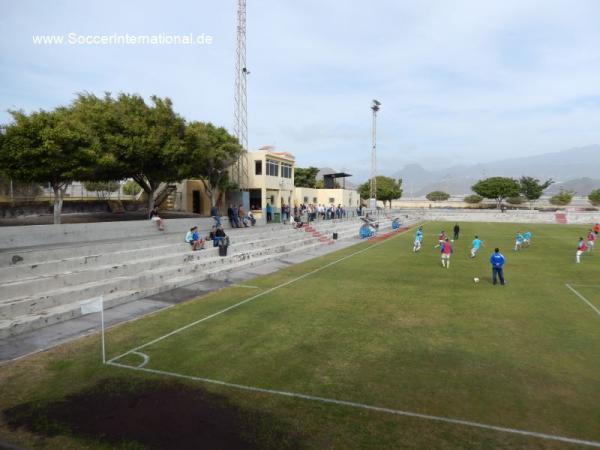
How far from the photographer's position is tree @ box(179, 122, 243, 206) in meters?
30.2

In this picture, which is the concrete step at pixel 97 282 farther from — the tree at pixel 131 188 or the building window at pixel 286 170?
the tree at pixel 131 188

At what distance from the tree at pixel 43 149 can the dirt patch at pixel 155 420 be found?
17.2m

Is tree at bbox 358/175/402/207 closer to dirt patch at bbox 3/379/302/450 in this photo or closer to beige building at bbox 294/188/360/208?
beige building at bbox 294/188/360/208

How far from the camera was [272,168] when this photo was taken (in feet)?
148

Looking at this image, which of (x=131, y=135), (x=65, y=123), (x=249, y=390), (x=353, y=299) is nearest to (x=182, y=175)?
(x=131, y=135)

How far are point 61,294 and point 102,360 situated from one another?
5.13 meters

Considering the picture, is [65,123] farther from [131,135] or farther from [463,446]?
[463,446]

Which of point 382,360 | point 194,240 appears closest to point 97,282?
point 194,240

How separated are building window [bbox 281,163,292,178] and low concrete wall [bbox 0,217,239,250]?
73.3 feet

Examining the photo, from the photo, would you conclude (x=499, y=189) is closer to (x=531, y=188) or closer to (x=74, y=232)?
(x=531, y=188)

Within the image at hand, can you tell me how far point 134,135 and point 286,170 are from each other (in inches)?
952

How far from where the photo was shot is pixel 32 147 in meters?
20.9

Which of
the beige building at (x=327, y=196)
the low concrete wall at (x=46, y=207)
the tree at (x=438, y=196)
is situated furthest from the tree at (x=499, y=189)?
the low concrete wall at (x=46, y=207)

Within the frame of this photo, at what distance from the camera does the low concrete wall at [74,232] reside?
57.0 ft
